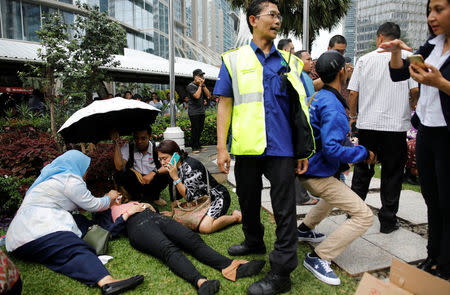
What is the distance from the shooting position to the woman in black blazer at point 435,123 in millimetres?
1716

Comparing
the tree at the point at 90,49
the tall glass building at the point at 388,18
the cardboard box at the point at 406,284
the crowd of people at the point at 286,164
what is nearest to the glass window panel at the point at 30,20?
the tree at the point at 90,49

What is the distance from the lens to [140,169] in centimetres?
412

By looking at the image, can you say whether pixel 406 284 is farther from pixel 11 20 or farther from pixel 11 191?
pixel 11 20

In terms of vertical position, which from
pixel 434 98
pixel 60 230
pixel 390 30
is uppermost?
pixel 390 30

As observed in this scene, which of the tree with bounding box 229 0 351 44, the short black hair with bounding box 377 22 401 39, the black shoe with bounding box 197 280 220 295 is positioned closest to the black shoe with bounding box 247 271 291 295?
the black shoe with bounding box 197 280 220 295

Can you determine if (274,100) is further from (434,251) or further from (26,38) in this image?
(26,38)

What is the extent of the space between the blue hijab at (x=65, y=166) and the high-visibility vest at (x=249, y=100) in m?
1.62

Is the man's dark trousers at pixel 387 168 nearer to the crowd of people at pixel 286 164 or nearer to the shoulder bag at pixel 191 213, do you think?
the crowd of people at pixel 286 164

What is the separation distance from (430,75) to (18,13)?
75.1 ft

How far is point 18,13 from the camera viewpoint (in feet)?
60.3

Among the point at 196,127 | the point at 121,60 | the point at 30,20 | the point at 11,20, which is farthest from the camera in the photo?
the point at 30,20

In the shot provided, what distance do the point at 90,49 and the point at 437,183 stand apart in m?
7.05

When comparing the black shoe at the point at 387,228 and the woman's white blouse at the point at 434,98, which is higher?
the woman's white blouse at the point at 434,98

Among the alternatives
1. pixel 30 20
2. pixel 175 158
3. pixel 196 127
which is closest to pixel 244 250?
pixel 175 158
